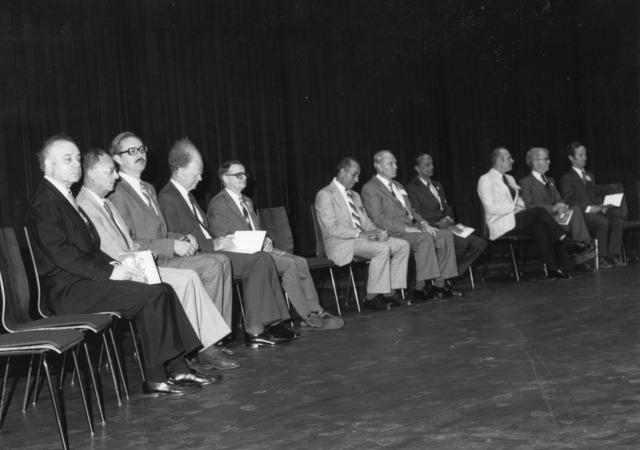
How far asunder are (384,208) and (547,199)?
6.79 ft

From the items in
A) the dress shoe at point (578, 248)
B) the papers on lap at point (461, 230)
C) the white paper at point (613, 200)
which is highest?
the white paper at point (613, 200)

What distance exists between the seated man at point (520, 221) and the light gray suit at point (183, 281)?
157 inches

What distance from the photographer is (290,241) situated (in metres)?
6.47

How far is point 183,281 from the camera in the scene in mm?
4496

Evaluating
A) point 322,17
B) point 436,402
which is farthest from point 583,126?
point 436,402

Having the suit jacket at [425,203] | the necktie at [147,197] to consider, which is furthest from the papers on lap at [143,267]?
the suit jacket at [425,203]

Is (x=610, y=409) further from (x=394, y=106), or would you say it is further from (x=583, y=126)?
(x=583, y=126)

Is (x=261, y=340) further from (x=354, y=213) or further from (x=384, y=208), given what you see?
(x=384, y=208)

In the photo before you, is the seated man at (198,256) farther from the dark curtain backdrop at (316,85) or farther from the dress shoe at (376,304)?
the dress shoe at (376,304)

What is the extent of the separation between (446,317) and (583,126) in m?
5.08

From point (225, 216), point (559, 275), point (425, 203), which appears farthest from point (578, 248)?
point (225, 216)

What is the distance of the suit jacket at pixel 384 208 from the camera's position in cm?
718

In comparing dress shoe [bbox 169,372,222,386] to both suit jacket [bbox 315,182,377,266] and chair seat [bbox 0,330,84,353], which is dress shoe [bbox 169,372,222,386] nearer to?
chair seat [bbox 0,330,84,353]

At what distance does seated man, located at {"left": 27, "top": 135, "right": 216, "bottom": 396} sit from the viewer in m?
4.00
